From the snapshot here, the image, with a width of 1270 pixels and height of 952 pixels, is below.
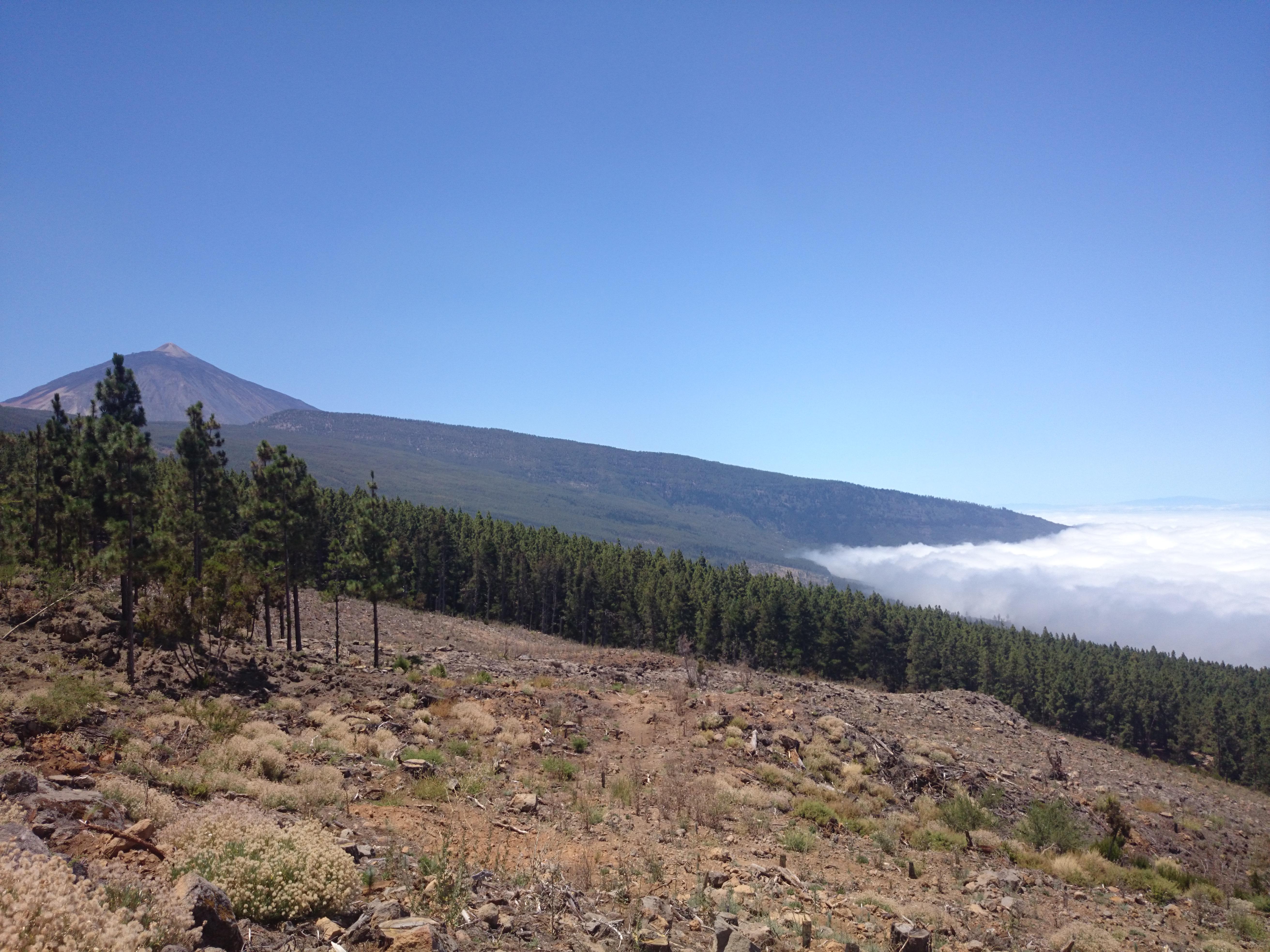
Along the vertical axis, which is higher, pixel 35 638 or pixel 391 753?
pixel 35 638

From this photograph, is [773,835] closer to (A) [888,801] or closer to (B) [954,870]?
(B) [954,870]

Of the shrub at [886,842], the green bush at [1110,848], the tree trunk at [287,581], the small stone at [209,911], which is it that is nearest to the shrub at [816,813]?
the shrub at [886,842]

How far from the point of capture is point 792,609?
70.3 m

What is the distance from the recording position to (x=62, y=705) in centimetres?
1193

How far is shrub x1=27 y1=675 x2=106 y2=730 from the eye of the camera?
455 inches

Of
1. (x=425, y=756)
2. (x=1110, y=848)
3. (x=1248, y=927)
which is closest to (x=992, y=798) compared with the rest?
(x=1110, y=848)

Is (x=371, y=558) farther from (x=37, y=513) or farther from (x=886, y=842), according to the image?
(x=886, y=842)

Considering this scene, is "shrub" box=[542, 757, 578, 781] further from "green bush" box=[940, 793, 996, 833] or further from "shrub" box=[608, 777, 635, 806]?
"green bush" box=[940, 793, 996, 833]

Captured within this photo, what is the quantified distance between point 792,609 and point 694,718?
5238cm

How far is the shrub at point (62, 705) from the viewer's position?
11.5 meters

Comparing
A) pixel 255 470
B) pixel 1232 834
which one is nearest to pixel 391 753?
pixel 255 470

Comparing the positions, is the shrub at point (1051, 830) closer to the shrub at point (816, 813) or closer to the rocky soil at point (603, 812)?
the rocky soil at point (603, 812)

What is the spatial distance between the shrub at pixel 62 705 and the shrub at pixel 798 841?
43.9 ft

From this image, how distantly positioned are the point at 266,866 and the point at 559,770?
963cm
